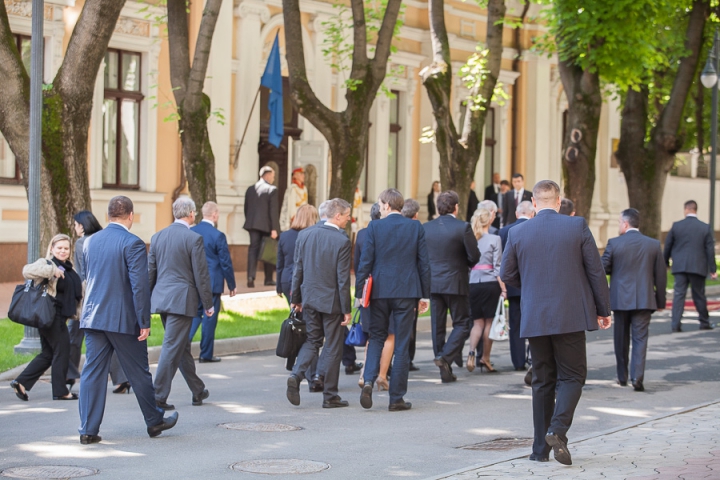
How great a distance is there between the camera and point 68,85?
13.2m

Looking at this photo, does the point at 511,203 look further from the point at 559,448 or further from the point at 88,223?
the point at 559,448

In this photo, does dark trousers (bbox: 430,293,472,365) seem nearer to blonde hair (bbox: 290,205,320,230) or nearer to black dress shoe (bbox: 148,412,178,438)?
blonde hair (bbox: 290,205,320,230)

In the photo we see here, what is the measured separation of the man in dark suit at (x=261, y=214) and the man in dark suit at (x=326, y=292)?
31.8 feet

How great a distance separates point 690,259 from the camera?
671 inches

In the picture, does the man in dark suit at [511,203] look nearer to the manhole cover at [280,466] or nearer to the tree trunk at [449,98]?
the tree trunk at [449,98]

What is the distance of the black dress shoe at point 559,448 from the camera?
753cm

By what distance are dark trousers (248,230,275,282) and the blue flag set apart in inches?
136

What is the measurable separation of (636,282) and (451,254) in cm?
187

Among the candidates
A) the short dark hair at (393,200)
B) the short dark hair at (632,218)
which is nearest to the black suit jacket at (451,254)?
the short dark hair at (393,200)

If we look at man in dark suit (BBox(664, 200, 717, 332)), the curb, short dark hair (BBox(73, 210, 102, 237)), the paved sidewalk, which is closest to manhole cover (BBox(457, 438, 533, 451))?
the paved sidewalk

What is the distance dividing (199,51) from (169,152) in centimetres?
659

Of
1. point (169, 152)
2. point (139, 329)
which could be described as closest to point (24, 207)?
point (169, 152)

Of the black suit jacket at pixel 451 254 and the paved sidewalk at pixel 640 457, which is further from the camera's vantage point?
the black suit jacket at pixel 451 254

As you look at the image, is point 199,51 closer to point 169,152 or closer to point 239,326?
point 239,326
